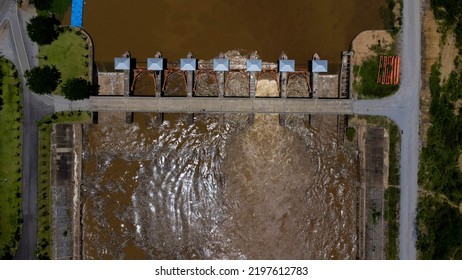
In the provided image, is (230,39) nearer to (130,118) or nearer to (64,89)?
(130,118)

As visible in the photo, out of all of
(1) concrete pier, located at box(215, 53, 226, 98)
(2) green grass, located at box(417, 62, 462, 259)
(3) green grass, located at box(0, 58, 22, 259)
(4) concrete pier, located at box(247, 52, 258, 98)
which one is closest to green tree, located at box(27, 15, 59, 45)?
(3) green grass, located at box(0, 58, 22, 259)

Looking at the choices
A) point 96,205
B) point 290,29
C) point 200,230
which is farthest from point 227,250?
point 290,29

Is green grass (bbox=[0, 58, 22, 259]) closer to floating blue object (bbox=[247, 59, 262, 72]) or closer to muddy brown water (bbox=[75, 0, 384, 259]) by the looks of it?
muddy brown water (bbox=[75, 0, 384, 259])

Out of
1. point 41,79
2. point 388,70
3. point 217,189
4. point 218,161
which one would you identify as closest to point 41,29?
point 41,79

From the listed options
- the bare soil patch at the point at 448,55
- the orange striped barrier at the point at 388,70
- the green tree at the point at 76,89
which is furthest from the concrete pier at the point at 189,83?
the bare soil patch at the point at 448,55

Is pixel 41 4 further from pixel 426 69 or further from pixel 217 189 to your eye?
pixel 426 69

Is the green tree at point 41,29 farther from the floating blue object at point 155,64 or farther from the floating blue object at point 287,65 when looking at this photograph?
the floating blue object at point 287,65
